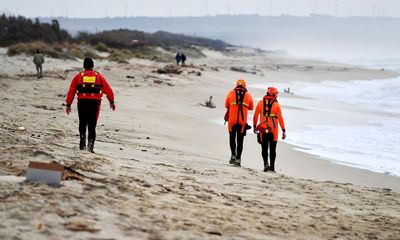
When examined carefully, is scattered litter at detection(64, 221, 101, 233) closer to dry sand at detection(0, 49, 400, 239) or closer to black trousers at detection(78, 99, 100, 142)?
dry sand at detection(0, 49, 400, 239)

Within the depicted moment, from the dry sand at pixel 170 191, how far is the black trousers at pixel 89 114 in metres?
0.32

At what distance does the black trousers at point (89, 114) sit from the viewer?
25.3 feet

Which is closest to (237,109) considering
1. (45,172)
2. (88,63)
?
(88,63)

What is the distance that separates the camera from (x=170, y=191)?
576cm

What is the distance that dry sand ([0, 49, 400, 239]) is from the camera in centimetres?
443

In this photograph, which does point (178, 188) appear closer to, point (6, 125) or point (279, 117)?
point (279, 117)

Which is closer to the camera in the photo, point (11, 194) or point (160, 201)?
point (11, 194)

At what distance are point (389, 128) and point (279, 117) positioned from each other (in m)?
8.29

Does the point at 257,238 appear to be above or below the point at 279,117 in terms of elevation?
below

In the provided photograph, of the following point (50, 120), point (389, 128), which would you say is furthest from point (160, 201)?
point (389, 128)

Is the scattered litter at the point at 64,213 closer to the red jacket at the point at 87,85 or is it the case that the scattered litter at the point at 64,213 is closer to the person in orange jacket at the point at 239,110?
the red jacket at the point at 87,85

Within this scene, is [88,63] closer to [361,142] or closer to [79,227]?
[79,227]

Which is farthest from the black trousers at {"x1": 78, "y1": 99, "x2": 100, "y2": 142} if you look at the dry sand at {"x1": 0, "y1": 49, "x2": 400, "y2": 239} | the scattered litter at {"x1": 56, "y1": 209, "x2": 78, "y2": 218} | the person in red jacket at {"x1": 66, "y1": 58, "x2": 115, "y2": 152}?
the scattered litter at {"x1": 56, "y1": 209, "x2": 78, "y2": 218}

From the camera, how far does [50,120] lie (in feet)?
35.6
